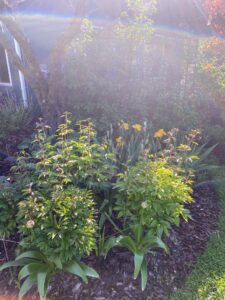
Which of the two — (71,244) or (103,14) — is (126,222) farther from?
(103,14)

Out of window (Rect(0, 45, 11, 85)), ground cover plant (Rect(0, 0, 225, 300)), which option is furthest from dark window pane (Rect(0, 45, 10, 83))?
ground cover plant (Rect(0, 0, 225, 300))

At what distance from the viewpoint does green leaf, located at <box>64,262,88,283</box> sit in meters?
2.04

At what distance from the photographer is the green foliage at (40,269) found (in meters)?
1.99

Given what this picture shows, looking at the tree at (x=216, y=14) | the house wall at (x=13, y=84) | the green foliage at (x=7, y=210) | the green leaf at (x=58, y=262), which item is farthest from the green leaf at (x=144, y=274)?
the house wall at (x=13, y=84)

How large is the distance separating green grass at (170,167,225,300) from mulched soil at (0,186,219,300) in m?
0.06

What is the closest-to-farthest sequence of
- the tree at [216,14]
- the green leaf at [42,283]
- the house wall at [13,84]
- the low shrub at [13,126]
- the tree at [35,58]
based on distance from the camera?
1. the green leaf at [42,283]
2. the tree at [35,58]
3. the low shrub at [13,126]
4. the tree at [216,14]
5. the house wall at [13,84]

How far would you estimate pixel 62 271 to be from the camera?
2.23 metres

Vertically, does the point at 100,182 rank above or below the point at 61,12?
below

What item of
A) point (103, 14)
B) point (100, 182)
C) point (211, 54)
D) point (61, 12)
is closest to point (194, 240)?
point (100, 182)

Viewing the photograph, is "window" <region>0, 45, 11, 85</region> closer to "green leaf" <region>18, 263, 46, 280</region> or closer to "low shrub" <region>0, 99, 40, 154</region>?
"low shrub" <region>0, 99, 40, 154</region>

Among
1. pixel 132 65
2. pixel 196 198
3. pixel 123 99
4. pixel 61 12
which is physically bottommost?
pixel 196 198

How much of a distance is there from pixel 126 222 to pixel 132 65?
2.97 m

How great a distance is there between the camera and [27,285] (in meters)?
2.01

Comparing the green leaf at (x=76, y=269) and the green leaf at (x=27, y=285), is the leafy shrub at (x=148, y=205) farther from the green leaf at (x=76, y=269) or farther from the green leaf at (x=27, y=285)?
the green leaf at (x=27, y=285)
